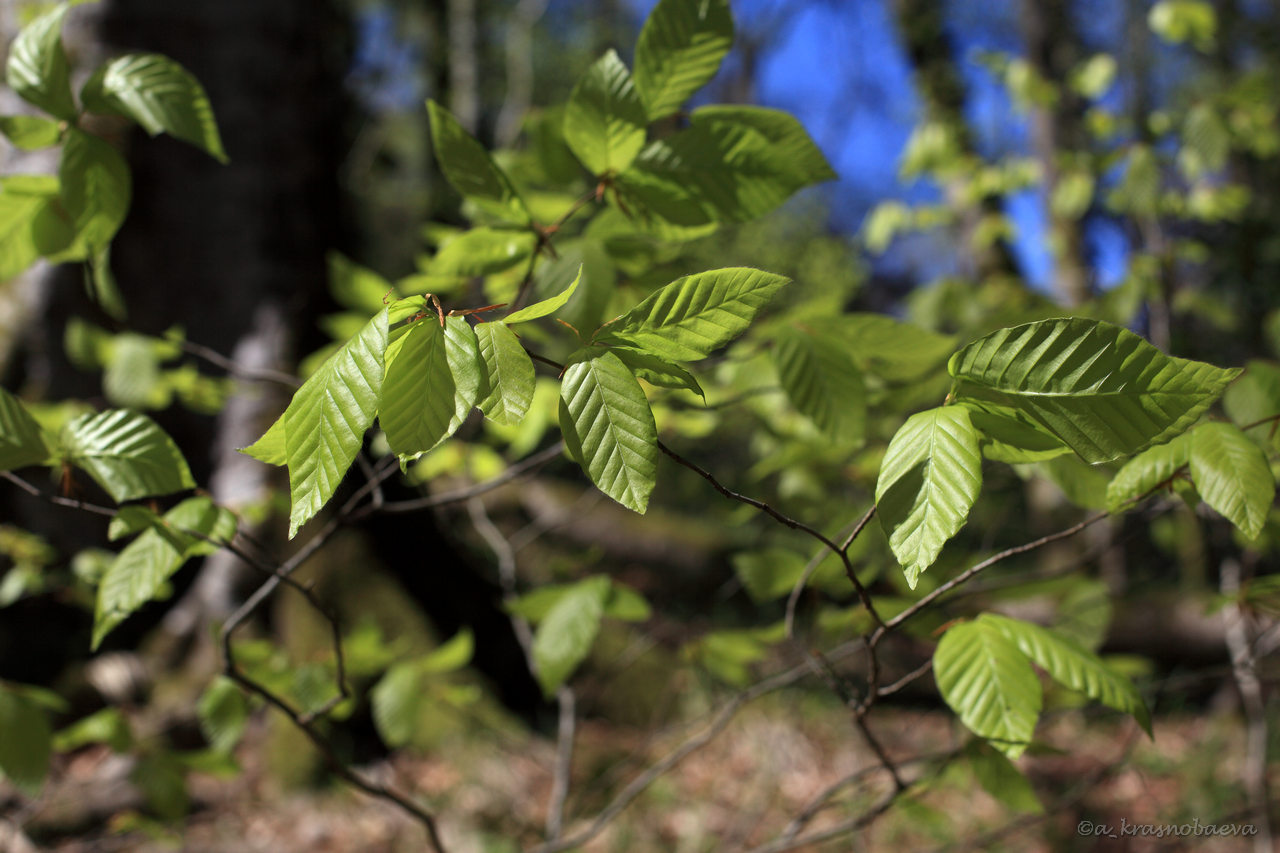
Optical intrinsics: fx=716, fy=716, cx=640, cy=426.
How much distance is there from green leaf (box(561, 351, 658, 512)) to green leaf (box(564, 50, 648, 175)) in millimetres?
336

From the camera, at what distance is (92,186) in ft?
2.49

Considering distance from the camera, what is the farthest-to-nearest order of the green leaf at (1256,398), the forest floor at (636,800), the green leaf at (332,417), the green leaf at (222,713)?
the forest floor at (636,800)
the green leaf at (222,713)
the green leaf at (1256,398)
the green leaf at (332,417)

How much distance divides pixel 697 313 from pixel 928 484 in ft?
0.66

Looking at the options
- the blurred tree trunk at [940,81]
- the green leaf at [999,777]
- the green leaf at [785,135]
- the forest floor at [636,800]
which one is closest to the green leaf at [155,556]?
the green leaf at [785,135]

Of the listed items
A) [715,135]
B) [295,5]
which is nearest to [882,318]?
[715,135]

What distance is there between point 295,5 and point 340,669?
3.14 metres

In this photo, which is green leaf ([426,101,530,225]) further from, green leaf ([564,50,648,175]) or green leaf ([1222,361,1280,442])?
green leaf ([1222,361,1280,442])

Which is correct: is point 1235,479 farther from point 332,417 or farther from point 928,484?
point 332,417

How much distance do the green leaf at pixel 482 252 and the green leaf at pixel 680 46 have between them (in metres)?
0.22

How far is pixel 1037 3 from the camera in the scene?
4.02 metres

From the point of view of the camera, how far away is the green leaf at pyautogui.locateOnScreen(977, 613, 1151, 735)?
68cm

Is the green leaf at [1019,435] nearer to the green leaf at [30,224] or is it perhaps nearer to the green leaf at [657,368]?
the green leaf at [657,368]

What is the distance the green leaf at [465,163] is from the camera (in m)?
0.75

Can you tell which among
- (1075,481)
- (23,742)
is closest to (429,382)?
(1075,481)
